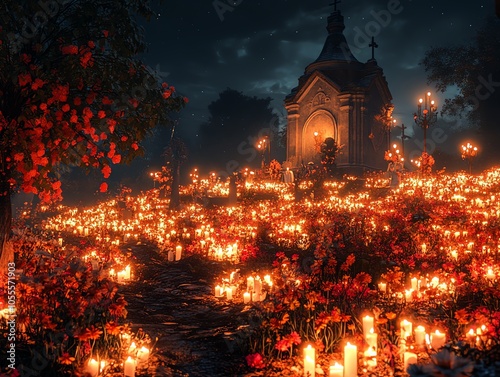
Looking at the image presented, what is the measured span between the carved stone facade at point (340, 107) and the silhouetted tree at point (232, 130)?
23.4 m

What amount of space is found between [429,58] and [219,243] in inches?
1472

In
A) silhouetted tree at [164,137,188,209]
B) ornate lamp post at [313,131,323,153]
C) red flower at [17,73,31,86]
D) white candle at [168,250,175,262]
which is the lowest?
white candle at [168,250,175,262]

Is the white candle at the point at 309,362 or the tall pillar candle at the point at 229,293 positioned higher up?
the tall pillar candle at the point at 229,293

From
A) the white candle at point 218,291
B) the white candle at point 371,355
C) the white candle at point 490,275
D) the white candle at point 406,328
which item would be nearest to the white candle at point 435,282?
the white candle at point 490,275

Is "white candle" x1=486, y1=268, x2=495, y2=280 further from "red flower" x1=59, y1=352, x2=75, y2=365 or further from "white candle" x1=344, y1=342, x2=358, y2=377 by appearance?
"red flower" x1=59, y1=352, x2=75, y2=365

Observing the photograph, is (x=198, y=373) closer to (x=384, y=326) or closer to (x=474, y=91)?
(x=384, y=326)

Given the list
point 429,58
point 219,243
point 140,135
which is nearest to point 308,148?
point 429,58

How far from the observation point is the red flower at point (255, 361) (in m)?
4.86

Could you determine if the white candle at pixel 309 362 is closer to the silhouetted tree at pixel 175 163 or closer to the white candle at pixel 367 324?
the white candle at pixel 367 324

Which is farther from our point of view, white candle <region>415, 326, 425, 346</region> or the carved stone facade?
the carved stone facade

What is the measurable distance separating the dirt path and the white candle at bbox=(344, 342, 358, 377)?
140 centimetres

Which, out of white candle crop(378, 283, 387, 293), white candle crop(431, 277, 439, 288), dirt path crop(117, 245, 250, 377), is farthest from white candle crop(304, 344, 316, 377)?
white candle crop(431, 277, 439, 288)

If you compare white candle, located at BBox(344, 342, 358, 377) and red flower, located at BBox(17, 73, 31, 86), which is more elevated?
red flower, located at BBox(17, 73, 31, 86)

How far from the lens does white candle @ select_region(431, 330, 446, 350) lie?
4.88 m
